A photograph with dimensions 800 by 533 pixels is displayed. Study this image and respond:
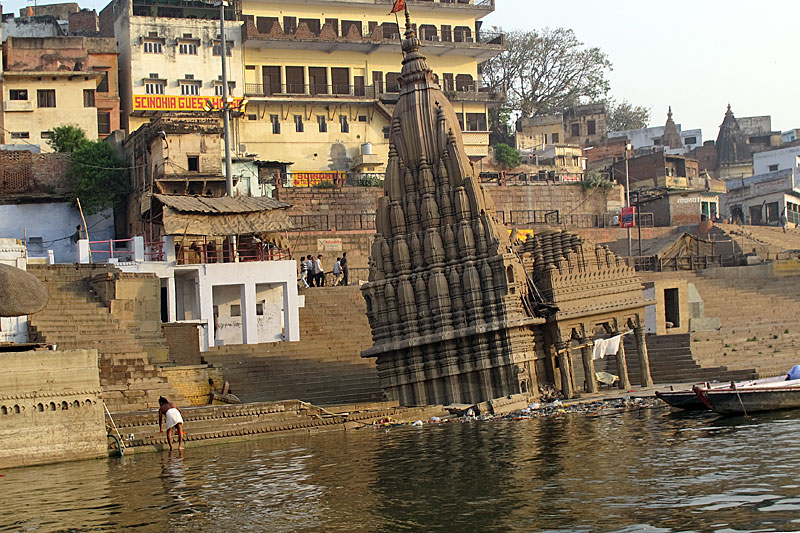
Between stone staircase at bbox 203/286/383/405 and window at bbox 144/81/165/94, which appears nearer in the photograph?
stone staircase at bbox 203/286/383/405

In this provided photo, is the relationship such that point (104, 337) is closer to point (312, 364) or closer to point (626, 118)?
point (312, 364)

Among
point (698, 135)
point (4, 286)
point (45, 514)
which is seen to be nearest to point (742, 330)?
point (4, 286)

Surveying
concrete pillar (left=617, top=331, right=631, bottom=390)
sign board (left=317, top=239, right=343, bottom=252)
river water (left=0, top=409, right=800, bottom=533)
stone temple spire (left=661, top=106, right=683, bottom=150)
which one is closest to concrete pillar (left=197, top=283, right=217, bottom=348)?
river water (left=0, top=409, right=800, bottom=533)

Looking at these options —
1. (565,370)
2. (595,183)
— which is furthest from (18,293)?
(595,183)

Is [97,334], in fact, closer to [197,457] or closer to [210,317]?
[210,317]

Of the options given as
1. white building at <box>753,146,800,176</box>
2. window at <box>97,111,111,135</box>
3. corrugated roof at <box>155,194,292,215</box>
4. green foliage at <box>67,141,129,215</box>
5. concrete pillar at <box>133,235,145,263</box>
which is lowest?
concrete pillar at <box>133,235,145,263</box>

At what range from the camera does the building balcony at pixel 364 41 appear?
2170 inches

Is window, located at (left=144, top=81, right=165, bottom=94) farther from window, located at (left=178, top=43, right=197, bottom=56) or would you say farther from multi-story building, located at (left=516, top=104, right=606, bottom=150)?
multi-story building, located at (left=516, top=104, right=606, bottom=150)

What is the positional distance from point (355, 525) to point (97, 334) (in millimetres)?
17334

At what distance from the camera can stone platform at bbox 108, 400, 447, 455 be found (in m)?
22.9

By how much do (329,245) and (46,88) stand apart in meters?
15.3

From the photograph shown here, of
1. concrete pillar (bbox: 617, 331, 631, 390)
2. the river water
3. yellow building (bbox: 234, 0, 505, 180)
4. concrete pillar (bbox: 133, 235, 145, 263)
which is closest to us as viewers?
the river water

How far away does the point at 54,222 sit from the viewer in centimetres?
4588

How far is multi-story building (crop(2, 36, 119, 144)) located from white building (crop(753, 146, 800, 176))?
43332 mm
